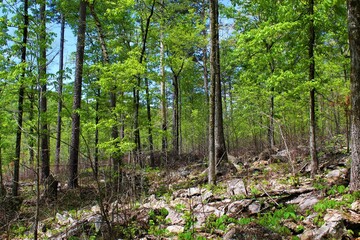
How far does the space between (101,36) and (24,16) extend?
274cm

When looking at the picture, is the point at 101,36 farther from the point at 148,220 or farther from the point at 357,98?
the point at 357,98

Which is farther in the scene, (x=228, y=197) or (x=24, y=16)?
(x=24, y=16)

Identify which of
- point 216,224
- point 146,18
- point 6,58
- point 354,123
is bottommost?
point 216,224

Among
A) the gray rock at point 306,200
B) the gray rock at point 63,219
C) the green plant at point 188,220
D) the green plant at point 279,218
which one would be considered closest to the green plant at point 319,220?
the green plant at point 279,218

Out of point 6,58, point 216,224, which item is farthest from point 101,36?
point 216,224

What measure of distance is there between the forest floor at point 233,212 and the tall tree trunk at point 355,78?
56 cm

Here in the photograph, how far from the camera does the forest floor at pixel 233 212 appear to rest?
504 cm

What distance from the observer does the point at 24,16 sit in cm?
1014

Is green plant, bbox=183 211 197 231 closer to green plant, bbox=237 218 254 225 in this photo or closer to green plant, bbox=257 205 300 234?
green plant, bbox=237 218 254 225

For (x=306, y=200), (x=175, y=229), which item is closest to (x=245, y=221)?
(x=175, y=229)

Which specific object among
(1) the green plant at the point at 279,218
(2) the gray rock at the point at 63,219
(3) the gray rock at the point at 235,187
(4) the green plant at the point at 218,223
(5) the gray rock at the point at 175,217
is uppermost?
(3) the gray rock at the point at 235,187

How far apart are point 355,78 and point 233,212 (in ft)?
12.8

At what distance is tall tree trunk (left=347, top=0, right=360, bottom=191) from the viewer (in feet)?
19.7

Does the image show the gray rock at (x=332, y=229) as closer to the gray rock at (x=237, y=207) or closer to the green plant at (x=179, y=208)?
the gray rock at (x=237, y=207)
